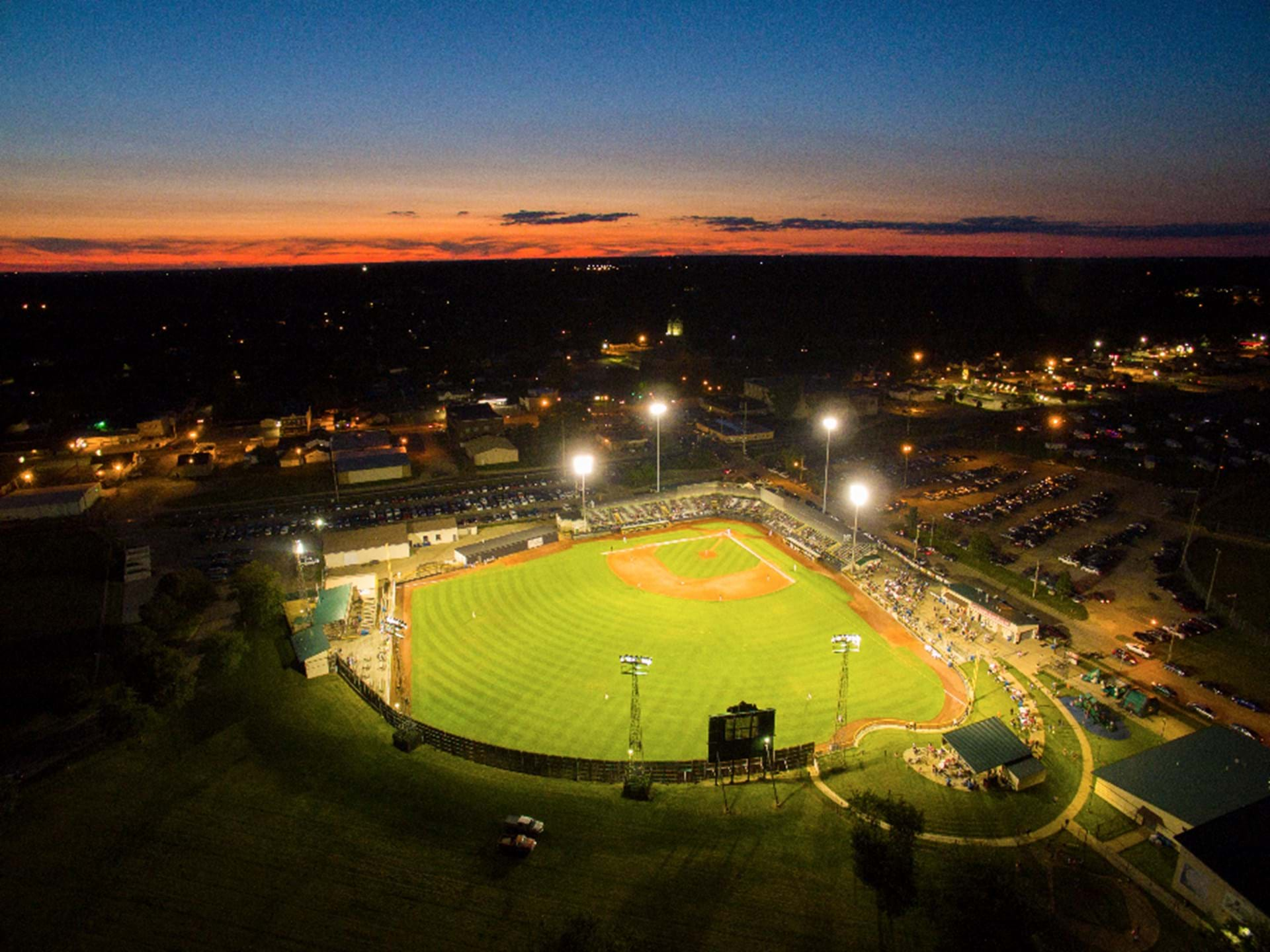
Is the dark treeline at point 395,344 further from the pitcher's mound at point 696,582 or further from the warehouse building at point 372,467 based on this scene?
the pitcher's mound at point 696,582

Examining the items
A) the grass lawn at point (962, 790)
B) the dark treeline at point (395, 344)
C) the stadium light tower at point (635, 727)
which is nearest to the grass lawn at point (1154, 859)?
the grass lawn at point (962, 790)

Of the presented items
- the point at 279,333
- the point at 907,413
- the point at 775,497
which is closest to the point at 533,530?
the point at 775,497

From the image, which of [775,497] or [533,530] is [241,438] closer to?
[533,530]

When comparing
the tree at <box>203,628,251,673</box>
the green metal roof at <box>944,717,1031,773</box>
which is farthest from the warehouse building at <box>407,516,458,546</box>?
the green metal roof at <box>944,717,1031,773</box>

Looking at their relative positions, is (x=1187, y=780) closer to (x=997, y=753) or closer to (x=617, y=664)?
(x=997, y=753)

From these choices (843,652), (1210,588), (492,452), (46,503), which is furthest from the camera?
(492,452)

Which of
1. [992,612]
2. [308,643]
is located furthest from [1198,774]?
[308,643]
